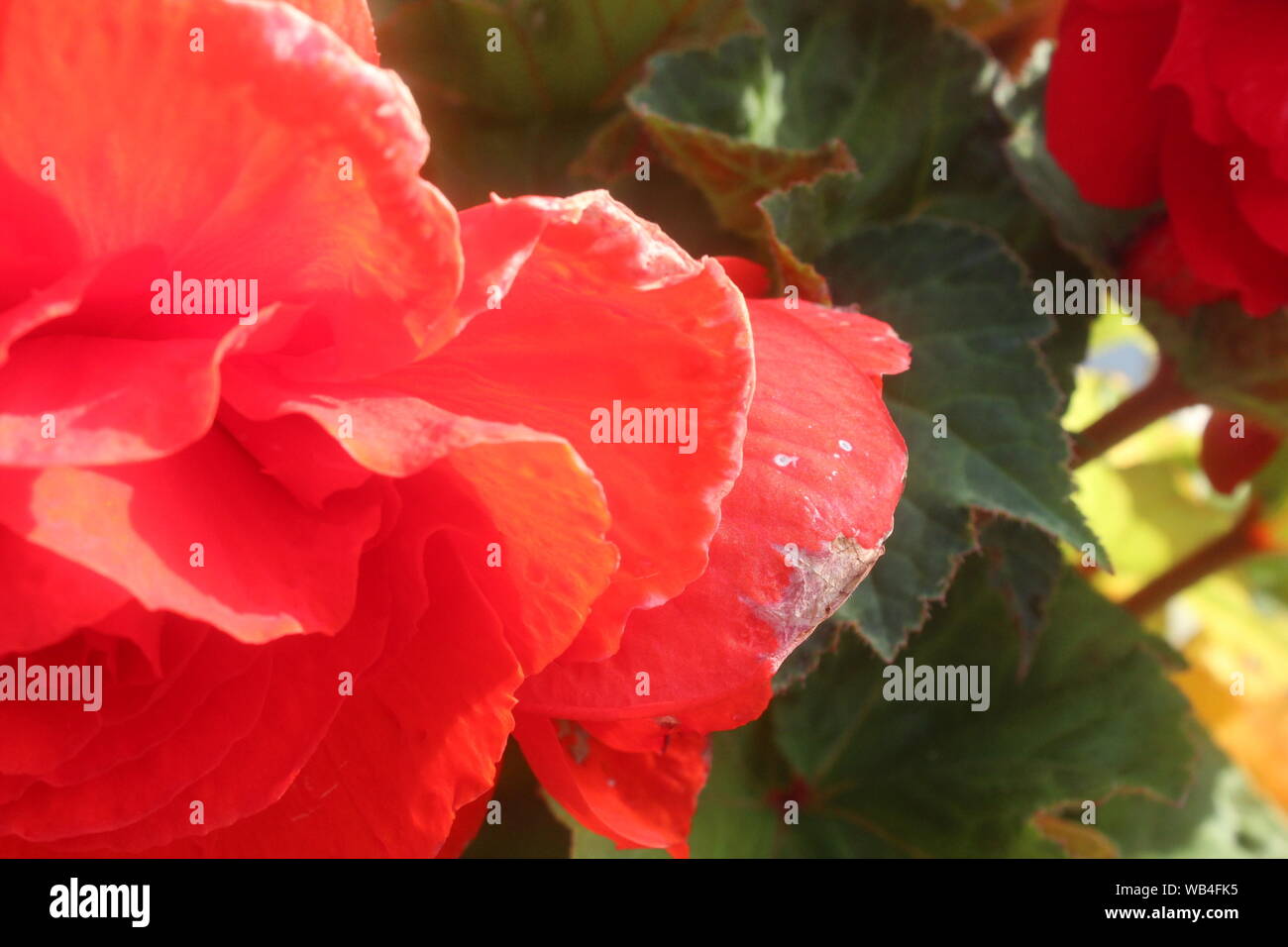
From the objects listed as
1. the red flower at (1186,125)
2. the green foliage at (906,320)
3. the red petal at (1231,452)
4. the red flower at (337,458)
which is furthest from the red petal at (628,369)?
the red petal at (1231,452)

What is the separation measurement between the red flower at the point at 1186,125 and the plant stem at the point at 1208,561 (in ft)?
1.10

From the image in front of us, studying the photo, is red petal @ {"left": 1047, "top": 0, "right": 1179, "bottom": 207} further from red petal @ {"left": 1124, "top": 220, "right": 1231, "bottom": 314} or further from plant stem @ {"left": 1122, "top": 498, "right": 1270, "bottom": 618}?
plant stem @ {"left": 1122, "top": 498, "right": 1270, "bottom": 618}

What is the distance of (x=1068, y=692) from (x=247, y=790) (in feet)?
1.61

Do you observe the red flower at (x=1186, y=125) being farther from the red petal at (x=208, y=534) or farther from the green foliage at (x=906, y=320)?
the red petal at (x=208, y=534)

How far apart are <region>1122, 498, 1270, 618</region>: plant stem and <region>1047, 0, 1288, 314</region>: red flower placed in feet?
1.10

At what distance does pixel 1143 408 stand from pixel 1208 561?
239 millimetres

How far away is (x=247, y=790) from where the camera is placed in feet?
1.08

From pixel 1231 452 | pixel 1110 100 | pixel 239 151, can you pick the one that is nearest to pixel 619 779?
pixel 239 151

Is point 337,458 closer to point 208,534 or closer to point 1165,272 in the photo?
Answer: point 208,534

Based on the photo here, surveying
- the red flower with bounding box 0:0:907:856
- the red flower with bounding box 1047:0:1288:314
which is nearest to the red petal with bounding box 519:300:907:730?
the red flower with bounding box 0:0:907:856

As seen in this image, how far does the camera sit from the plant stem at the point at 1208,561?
80 cm
